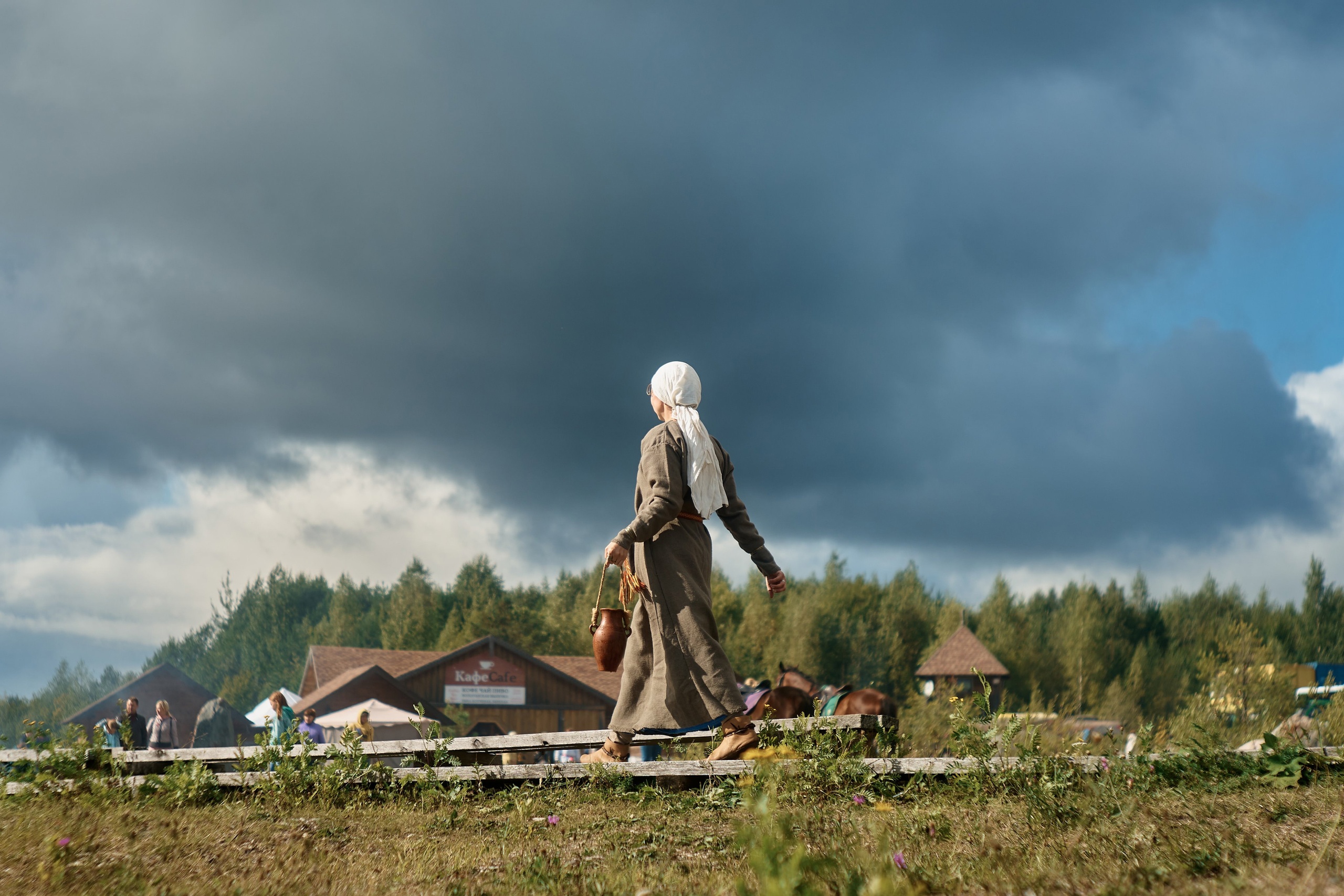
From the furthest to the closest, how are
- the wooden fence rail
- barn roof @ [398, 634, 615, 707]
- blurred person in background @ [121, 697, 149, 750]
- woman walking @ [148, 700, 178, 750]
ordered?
barn roof @ [398, 634, 615, 707], woman walking @ [148, 700, 178, 750], blurred person in background @ [121, 697, 149, 750], the wooden fence rail

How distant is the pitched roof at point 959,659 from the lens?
2062 inches

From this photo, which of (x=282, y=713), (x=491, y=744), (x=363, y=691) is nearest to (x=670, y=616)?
(x=491, y=744)

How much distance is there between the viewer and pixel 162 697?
40.6 m

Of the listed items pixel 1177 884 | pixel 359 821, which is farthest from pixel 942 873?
pixel 359 821

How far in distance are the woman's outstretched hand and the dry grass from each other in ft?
4.47

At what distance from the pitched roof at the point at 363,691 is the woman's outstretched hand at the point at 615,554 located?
3602 centimetres

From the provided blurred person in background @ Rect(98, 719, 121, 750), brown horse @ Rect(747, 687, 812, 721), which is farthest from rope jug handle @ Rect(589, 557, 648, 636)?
blurred person in background @ Rect(98, 719, 121, 750)

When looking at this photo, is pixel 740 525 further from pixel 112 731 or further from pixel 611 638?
pixel 112 731

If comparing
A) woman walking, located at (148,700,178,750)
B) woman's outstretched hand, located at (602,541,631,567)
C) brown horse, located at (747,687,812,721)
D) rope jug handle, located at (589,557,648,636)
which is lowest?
woman walking, located at (148,700,178,750)

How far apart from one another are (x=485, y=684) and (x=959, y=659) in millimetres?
27459

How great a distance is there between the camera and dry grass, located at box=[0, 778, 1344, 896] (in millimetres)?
2820

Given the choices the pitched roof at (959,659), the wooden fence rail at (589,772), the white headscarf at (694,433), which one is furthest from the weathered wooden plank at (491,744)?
the pitched roof at (959,659)

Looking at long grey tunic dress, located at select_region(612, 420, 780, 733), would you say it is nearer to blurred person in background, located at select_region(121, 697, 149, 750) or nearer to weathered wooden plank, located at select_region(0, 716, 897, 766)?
weathered wooden plank, located at select_region(0, 716, 897, 766)

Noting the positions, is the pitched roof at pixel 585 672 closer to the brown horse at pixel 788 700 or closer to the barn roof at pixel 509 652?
the barn roof at pixel 509 652
